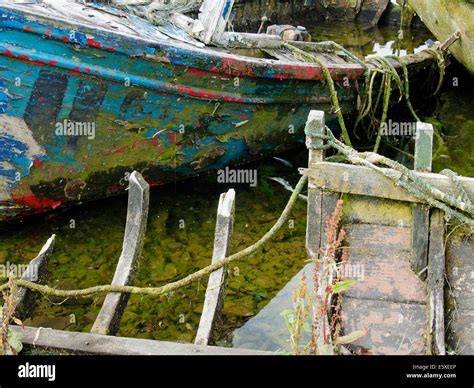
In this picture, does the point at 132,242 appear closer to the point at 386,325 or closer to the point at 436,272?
the point at 386,325

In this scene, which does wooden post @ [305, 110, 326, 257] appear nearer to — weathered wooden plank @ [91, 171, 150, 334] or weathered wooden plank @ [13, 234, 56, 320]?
weathered wooden plank @ [91, 171, 150, 334]

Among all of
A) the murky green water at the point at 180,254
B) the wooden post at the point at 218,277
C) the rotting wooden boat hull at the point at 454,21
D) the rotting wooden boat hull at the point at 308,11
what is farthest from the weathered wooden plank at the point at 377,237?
the rotting wooden boat hull at the point at 308,11

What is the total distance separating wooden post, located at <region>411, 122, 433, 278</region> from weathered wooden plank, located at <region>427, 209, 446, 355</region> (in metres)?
0.04

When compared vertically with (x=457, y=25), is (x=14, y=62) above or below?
below

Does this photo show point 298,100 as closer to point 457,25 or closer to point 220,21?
point 220,21

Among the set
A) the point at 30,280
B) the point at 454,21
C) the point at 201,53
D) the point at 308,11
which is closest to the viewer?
the point at 30,280

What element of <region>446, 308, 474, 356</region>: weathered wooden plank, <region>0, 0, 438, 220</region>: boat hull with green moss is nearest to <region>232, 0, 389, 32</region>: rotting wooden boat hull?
<region>0, 0, 438, 220</region>: boat hull with green moss

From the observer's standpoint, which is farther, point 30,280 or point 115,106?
point 115,106

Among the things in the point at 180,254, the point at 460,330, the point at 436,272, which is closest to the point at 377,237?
the point at 436,272

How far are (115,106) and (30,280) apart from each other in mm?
1876

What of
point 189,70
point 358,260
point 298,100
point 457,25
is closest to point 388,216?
point 358,260

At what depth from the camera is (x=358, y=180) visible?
430 cm

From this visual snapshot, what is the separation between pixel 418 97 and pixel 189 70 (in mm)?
4395

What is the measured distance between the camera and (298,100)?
7.09 m
